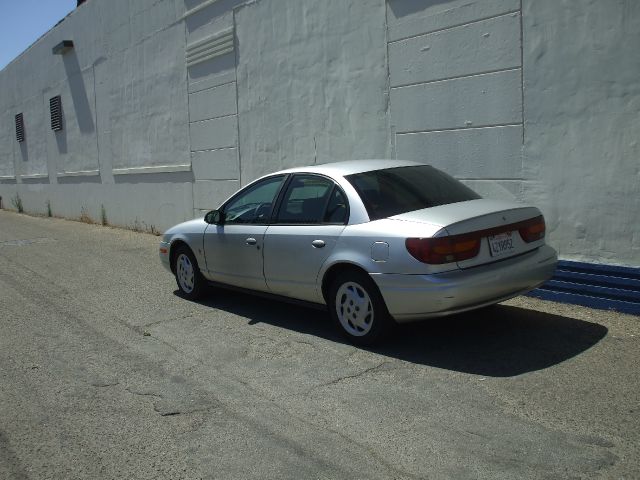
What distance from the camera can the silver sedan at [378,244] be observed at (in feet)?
16.1

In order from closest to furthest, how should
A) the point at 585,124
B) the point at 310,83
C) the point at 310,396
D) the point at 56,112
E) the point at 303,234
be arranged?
the point at 310,396 → the point at 303,234 → the point at 585,124 → the point at 310,83 → the point at 56,112

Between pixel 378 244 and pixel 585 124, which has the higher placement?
pixel 585 124

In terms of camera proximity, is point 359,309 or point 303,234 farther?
point 303,234

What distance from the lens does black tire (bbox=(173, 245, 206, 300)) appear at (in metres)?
7.44

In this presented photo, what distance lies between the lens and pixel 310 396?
4.59 meters

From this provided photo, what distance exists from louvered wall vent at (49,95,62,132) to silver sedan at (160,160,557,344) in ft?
50.7

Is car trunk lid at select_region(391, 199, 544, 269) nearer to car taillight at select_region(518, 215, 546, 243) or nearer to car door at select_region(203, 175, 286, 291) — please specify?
car taillight at select_region(518, 215, 546, 243)

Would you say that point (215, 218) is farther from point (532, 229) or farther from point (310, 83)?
point (310, 83)

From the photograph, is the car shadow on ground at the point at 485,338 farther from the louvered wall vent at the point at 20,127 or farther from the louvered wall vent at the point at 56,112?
the louvered wall vent at the point at 20,127

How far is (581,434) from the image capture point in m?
3.79

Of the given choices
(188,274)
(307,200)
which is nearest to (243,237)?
(307,200)

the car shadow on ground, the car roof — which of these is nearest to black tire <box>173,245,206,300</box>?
the car shadow on ground

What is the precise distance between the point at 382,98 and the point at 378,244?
12.4ft

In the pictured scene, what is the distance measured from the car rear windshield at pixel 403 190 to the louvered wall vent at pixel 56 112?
55.5ft
